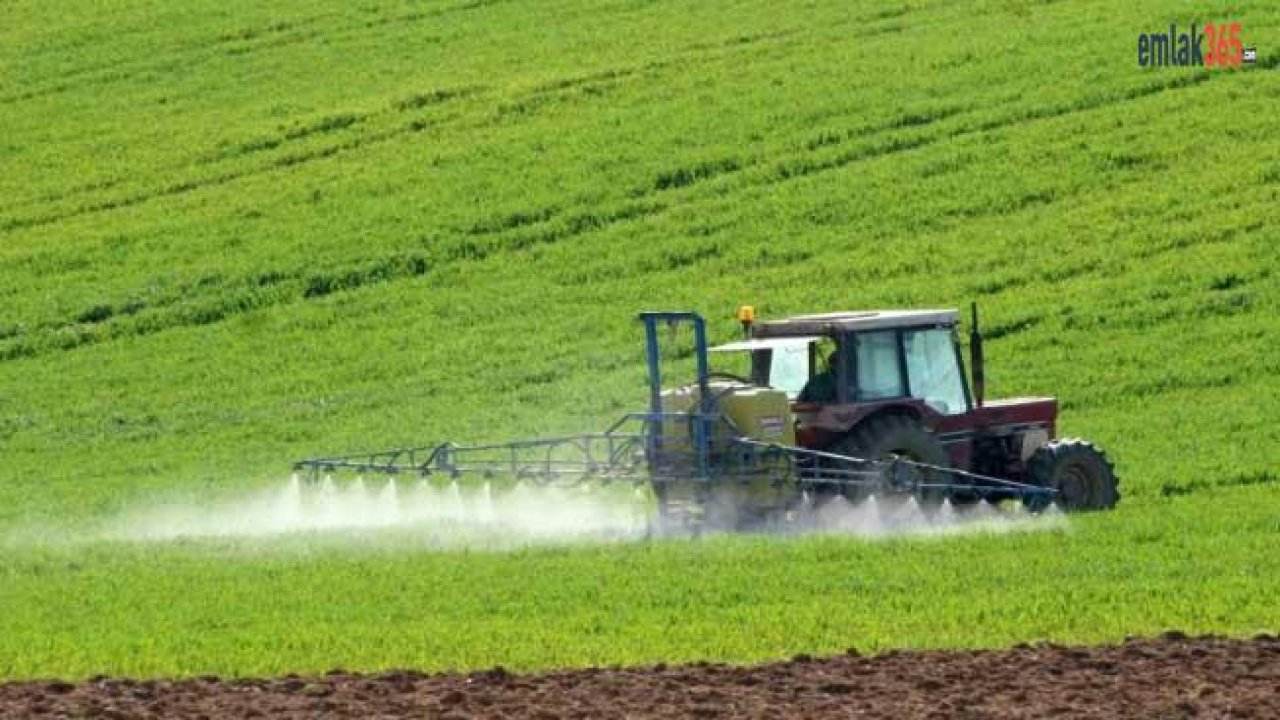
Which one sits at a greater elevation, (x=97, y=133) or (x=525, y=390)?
(x=97, y=133)

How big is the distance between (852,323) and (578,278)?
16615 mm

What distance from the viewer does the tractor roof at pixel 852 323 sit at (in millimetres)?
22578

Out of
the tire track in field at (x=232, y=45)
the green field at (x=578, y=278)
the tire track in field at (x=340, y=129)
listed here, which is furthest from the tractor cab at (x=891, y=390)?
the tire track in field at (x=232, y=45)

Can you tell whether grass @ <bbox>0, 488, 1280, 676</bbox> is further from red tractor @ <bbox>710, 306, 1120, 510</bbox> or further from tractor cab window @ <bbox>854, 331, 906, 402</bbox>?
tractor cab window @ <bbox>854, 331, 906, 402</bbox>

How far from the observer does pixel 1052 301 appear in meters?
34.9

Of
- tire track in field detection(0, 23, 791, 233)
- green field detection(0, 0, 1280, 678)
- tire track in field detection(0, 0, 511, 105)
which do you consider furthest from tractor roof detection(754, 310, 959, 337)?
tire track in field detection(0, 0, 511, 105)

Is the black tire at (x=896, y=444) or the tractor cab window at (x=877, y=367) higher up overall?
the tractor cab window at (x=877, y=367)

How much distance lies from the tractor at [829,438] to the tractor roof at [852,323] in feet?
0.06

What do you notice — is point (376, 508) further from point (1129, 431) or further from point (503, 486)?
point (1129, 431)

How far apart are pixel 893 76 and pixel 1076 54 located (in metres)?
3.61

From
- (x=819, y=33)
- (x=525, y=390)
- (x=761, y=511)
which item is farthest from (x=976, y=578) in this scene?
(x=819, y=33)

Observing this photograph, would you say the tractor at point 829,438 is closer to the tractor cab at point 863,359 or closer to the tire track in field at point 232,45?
the tractor cab at point 863,359

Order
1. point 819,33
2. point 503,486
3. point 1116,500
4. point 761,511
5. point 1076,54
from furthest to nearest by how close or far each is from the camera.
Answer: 1. point 819,33
2. point 1076,54
3. point 503,486
4. point 1116,500
5. point 761,511

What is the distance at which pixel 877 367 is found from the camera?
74.6ft
